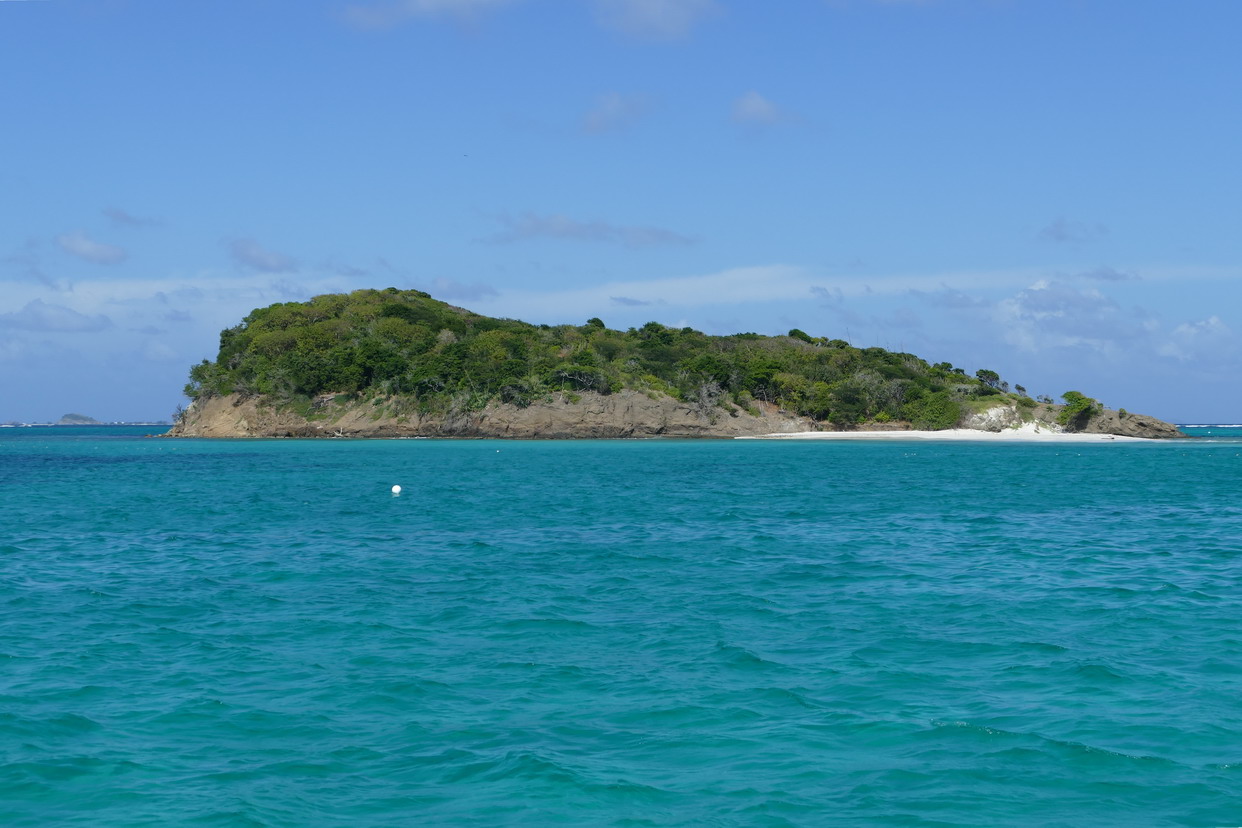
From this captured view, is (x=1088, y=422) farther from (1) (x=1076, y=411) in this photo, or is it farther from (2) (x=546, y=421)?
(2) (x=546, y=421)

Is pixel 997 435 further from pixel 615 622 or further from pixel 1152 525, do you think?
pixel 615 622

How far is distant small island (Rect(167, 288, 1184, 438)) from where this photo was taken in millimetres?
111750

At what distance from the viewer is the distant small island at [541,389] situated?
367 ft

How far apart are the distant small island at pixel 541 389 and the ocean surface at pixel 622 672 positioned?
79.8 metres

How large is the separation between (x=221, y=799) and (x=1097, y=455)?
7762 cm

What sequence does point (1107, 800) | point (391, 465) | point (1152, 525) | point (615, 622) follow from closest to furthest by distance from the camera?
point (1107, 800) → point (615, 622) → point (1152, 525) → point (391, 465)

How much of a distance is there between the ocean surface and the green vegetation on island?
81898 millimetres

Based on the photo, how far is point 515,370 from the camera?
114m

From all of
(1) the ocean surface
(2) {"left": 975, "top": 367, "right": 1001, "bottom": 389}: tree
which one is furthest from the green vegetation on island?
(1) the ocean surface

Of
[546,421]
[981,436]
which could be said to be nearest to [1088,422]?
[981,436]

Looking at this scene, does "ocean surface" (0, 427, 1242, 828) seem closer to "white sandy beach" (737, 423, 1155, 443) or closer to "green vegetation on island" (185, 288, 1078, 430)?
"white sandy beach" (737, 423, 1155, 443)

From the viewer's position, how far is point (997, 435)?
11062 cm

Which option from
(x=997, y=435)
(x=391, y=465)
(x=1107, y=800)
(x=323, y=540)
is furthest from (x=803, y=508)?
(x=997, y=435)

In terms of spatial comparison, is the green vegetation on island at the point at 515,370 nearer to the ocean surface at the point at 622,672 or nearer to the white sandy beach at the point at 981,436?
the white sandy beach at the point at 981,436
